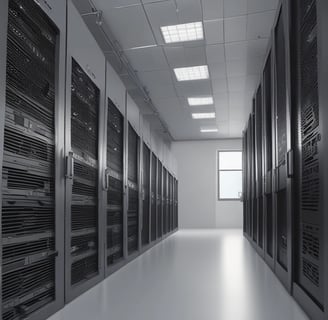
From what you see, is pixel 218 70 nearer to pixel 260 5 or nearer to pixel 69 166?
pixel 260 5

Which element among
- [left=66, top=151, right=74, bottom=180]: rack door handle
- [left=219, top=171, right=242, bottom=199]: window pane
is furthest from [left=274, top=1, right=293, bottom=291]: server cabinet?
[left=219, top=171, right=242, bottom=199]: window pane

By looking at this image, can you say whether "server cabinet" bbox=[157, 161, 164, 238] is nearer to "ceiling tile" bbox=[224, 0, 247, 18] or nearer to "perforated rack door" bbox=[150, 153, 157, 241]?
"perforated rack door" bbox=[150, 153, 157, 241]

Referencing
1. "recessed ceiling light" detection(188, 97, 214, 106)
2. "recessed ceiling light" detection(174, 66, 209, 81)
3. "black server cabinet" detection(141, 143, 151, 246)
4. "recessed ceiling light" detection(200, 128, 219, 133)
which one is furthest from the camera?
"recessed ceiling light" detection(200, 128, 219, 133)

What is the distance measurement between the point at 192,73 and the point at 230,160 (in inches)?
274

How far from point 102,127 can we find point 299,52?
5.54ft

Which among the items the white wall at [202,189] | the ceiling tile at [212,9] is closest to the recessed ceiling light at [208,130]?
the white wall at [202,189]

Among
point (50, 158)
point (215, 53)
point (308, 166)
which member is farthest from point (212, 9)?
point (50, 158)

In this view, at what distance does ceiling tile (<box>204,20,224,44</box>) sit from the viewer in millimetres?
5336

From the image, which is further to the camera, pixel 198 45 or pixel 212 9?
pixel 198 45

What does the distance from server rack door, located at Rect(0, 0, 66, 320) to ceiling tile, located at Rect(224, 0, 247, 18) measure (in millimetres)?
3222

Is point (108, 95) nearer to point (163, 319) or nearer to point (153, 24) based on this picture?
point (163, 319)

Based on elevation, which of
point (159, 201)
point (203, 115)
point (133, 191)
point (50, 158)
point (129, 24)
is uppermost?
point (129, 24)

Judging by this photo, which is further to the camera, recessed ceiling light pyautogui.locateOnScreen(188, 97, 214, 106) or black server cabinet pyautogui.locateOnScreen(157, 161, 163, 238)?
recessed ceiling light pyautogui.locateOnScreen(188, 97, 214, 106)

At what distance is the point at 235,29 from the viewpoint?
5.54m
